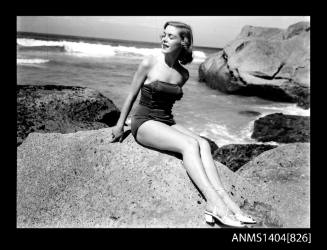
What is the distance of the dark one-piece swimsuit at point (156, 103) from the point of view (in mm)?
3602

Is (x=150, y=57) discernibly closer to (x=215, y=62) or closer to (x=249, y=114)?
(x=249, y=114)

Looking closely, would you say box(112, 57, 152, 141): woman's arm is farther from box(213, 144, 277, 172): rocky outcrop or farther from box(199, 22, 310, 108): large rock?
box(199, 22, 310, 108): large rock

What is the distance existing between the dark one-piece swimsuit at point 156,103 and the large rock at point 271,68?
10.4m

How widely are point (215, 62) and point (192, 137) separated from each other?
15.3m

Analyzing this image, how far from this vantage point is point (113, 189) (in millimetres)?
3385

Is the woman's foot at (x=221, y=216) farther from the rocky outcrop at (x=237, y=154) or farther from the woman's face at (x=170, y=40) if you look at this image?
the rocky outcrop at (x=237, y=154)

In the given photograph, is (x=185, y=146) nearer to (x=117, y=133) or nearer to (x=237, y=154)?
(x=117, y=133)

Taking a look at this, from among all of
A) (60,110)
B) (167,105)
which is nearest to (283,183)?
(167,105)

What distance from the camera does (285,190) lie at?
4258mm

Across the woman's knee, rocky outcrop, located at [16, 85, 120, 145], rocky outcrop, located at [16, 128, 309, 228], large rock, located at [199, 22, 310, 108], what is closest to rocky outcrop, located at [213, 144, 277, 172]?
rocky outcrop, located at [16, 128, 309, 228]

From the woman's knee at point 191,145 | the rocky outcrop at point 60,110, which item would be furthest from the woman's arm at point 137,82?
the rocky outcrop at point 60,110

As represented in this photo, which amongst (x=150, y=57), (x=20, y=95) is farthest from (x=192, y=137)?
(x=20, y=95)

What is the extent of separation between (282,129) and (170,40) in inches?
222

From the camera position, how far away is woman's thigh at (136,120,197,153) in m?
3.35
